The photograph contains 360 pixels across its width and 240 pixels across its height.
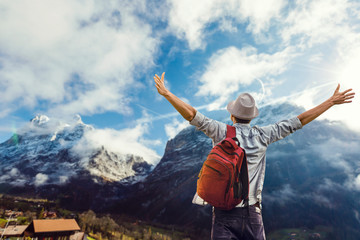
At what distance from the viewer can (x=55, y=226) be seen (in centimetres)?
5459

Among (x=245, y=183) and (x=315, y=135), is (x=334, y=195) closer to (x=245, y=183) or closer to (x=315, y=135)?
(x=315, y=135)

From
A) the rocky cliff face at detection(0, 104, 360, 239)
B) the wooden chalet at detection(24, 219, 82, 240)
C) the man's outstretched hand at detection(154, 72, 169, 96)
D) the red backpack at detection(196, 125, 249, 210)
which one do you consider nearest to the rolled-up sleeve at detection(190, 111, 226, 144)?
the red backpack at detection(196, 125, 249, 210)

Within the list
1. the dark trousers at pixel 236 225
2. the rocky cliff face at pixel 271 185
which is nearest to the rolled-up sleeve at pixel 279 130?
the dark trousers at pixel 236 225

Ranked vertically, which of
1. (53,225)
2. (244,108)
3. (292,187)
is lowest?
(53,225)

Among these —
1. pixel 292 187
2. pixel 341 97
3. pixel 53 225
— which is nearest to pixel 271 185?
pixel 292 187

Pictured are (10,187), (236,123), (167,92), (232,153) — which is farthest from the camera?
(10,187)

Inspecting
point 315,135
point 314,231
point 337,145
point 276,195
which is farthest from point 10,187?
point 337,145

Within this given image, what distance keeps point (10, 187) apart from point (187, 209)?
14709 cm

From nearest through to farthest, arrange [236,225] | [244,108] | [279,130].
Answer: [236,225]
[244,108]
[279,130]

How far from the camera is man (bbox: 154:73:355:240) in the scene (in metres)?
2.37

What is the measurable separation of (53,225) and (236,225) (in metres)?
66.1

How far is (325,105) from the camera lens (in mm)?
3162

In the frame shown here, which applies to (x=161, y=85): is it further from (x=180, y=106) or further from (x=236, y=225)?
(x=236, y=225)

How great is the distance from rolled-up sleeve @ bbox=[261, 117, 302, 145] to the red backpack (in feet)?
2.29
